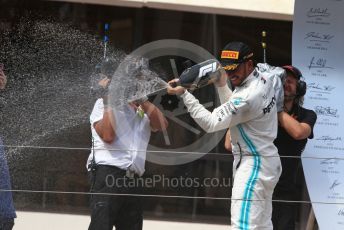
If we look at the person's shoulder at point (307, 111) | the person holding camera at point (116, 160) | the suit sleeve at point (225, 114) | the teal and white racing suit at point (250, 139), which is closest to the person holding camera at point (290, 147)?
the person's shoulder at point (307, 111)

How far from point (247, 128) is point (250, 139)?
58 millimetres

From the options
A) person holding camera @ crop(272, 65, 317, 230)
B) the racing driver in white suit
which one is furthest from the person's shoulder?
the racing driver in white suit

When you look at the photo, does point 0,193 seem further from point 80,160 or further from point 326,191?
point 326,191

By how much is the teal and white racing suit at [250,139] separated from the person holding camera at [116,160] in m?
0.61

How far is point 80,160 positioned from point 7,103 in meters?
0.68

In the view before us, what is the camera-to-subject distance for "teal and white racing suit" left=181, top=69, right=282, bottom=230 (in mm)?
3719

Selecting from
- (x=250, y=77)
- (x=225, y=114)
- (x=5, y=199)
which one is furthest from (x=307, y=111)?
(x=5, y=199)

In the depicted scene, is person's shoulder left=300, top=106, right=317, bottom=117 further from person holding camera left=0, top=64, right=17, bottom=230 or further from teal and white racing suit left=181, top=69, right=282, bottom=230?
person holding camera left=0, top=64, right=17, bottom=230

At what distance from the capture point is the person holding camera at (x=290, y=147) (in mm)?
4258

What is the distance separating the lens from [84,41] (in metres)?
5.52

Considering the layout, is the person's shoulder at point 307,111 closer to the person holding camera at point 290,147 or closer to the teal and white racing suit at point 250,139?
the person holding camera at point 290,147

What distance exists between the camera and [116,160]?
166 inches

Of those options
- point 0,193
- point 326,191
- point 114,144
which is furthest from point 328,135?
point 0,193

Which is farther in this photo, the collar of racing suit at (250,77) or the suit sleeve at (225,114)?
the collar of racing suit at (250,77)
